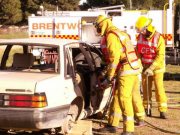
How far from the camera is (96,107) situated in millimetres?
7609

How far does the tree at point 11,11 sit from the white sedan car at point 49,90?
54.7m

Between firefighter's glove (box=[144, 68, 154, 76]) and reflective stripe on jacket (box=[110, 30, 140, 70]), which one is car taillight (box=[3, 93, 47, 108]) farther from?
firefighter's glove (box=[144, 68, 154, 76])

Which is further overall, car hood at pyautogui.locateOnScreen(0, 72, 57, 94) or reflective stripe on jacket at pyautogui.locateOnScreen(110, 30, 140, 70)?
reflective stripe on jacket at pyautogui.locateOnScreen(110, 30, 140, 70)

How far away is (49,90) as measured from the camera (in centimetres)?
600

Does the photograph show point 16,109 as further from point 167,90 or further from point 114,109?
point 167,90

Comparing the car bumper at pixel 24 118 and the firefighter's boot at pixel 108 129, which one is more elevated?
the car bumper at pixel 24 118

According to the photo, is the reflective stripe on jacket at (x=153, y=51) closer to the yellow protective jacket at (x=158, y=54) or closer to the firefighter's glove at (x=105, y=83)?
the yellow protective jacket at (x=158, y=54)

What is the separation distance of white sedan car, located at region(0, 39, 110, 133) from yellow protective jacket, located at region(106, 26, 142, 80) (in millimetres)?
606

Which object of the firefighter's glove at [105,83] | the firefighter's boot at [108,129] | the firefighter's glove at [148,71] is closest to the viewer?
the firefighter's glove at [105,83]

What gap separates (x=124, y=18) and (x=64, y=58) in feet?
34.0

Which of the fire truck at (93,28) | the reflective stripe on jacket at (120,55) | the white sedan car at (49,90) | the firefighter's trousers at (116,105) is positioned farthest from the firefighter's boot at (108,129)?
the fire truck at (93,28)

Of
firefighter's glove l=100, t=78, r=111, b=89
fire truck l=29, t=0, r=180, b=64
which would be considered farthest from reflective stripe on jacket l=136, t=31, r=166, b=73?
fire truck l=29, t=0, r=180, b=64

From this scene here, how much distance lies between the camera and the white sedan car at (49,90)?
19.2ft

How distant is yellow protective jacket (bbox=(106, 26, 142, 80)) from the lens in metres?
6.59
